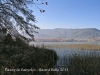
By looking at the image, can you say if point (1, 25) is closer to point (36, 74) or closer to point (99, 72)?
point (36, 74)

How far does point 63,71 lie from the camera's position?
21.4 ft

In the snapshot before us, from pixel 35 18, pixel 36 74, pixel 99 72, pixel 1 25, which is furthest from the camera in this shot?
pixel 35 18

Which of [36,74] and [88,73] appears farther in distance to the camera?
[88,73]

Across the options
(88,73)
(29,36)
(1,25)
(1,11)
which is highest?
(1,11)

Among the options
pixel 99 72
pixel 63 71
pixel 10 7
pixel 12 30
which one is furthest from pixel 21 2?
pixel 99 72

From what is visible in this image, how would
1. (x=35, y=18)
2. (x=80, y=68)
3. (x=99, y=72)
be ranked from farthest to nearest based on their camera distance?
(x=35, y=18)
(x=80, y=68)
(x=99, y=72)

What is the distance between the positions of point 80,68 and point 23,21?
254 inches

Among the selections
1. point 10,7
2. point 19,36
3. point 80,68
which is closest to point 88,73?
point 80,68

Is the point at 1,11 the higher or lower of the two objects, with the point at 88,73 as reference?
higher

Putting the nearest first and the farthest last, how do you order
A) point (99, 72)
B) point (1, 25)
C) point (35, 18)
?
point (99, 72) < point (1, 25) < point (35, 18)

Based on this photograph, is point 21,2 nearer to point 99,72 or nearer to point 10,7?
point 10,7

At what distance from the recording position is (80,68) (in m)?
6.79

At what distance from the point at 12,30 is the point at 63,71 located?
21.0 ft

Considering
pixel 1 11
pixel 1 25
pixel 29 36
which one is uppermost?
pixel 1 11
